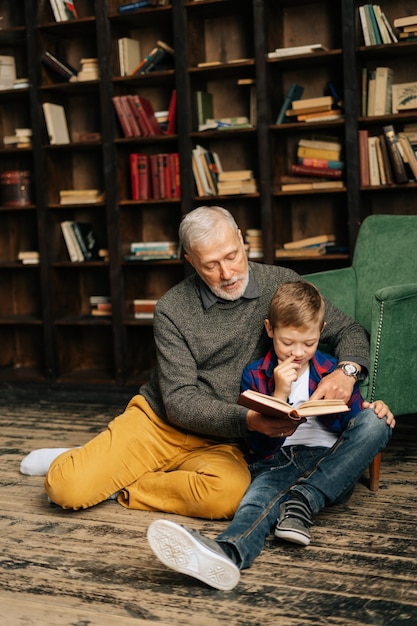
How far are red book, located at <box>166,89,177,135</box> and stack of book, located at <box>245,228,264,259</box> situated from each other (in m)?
0.74

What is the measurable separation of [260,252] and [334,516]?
2.19m

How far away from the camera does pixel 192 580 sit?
2.05 meters

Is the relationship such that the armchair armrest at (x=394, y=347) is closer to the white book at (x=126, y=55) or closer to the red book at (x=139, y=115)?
the red book at (x=139, y=115)

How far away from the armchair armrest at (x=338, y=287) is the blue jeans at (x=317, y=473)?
84cm

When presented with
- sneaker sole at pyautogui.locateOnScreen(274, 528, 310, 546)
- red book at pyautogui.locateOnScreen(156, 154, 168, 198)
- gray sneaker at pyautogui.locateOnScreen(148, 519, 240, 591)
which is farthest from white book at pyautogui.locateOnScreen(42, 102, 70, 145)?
gray sneaker at pyautogui.locateOnScreen(148, 519, 240, 591)

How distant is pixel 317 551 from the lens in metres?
2.23

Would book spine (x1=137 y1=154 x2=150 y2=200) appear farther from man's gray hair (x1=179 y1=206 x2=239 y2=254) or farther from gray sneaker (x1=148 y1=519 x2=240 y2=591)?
gray sneaker (x1=148 y1=519 x2=240 y2=591)

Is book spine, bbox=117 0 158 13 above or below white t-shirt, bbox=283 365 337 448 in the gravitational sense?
above

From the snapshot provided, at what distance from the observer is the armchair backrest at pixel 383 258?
3230 mm

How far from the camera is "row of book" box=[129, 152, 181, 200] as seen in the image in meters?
4.58

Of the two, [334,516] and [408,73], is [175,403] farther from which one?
[408,73]

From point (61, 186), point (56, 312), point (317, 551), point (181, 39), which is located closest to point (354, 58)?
point (181, 39)

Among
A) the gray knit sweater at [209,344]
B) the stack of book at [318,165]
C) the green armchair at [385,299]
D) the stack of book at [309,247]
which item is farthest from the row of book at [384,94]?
the gray knit sweater at [209,344]

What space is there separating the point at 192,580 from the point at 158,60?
3.29m
